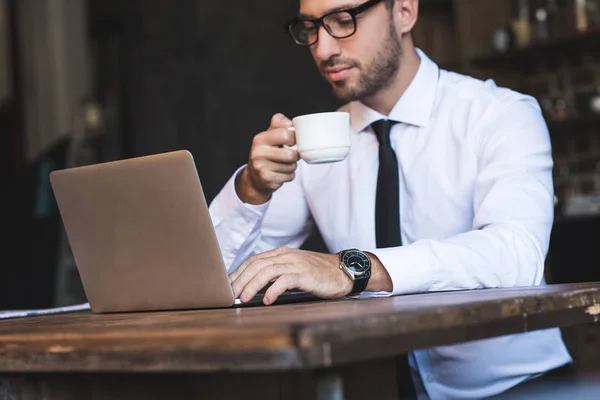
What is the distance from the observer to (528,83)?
456 centimetres

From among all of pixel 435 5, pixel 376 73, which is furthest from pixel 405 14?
pixel 435 5

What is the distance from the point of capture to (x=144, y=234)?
4.33ft

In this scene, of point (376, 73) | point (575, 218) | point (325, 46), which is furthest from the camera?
point (575, 218)

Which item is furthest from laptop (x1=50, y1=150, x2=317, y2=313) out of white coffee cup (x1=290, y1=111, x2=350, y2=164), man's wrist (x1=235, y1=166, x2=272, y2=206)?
man's wrist (x1=235, y1=166, x2=272, y2=206)

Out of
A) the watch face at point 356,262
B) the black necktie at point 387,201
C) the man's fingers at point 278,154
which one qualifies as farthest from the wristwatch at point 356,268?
the black necktie at point 387,201

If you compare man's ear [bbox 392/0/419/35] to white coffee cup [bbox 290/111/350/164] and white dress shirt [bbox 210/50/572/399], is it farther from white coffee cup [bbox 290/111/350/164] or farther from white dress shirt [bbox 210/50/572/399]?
white coffee cup [bbox 290/111/350/164]

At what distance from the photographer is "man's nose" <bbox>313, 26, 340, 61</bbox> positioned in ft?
6.10

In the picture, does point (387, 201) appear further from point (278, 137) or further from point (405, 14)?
point (405, 14)

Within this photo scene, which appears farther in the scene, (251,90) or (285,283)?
(251,90)

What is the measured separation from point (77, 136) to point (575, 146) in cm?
303

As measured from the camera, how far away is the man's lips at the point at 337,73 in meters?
1.93

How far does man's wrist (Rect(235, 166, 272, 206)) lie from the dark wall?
1.71 meters

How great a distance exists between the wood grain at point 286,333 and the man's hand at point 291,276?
82 mm

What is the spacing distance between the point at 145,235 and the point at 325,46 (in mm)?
734
